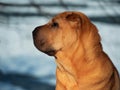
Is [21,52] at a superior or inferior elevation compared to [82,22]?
inferior

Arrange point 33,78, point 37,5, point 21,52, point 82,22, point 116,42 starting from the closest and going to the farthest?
point 82,22 → point 33,78 → point 21,52 → point 116,42 → point 37,5

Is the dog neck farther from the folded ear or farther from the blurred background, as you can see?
the blurred background

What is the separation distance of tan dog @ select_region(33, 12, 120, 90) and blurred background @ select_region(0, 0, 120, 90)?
51cm

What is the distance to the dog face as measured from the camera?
1.18 meters

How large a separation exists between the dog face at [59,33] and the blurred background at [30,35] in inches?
20.8

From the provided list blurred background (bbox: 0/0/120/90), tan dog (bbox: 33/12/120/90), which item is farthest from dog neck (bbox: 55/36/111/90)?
blurred background (bbox: 0/0/120/90)

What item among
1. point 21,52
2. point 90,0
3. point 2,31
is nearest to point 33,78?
point 21,52

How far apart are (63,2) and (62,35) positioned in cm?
147

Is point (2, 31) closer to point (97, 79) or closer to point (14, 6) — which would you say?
point (14, 6)

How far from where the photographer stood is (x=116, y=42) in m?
2.13

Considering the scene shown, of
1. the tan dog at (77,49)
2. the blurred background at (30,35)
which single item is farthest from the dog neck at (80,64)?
the blurred background at (30,35)

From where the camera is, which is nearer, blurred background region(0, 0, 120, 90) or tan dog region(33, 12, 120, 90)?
tan dog region(33, 12, 120, 90)

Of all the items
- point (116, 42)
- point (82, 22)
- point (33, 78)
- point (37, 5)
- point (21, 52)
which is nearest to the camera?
point (82, 22)

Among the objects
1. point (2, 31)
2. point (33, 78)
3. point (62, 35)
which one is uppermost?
point (62, 35)
